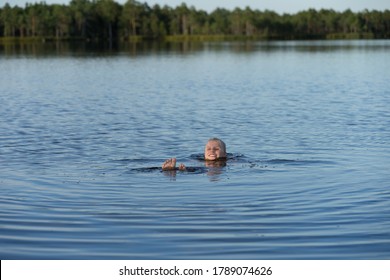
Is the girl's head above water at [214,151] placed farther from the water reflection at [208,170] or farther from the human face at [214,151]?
the water reflection at [208,170]

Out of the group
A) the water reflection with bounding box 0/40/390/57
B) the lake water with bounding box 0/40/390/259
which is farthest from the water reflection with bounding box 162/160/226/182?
the water reflection with bounding box 0/40/390/57

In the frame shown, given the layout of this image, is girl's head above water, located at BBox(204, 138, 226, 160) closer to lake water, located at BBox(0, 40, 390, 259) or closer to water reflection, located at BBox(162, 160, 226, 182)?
water reflection, located at BBox(162, 160, 226, 182)

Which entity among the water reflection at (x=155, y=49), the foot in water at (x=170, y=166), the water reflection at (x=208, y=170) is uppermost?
the foot in water at (x=170, y=166)

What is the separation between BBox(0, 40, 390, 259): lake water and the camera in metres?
10.3

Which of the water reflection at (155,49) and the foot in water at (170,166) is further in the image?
the water reflection at (155,49)

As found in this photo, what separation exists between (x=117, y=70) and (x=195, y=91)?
72.5 feet

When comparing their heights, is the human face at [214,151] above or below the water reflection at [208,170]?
above

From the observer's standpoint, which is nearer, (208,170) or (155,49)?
(208,170)

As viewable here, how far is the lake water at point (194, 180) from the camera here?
10.3 meters

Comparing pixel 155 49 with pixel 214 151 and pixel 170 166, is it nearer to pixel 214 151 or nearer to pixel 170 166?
pixel 214 151

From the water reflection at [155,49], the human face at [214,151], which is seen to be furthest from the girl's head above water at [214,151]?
the water reflection at [155,49]

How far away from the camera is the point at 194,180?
1502 cm

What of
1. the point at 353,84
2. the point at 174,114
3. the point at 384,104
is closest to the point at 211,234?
the point at 174,114

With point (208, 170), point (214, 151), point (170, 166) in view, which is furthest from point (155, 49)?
point (170, 166)
